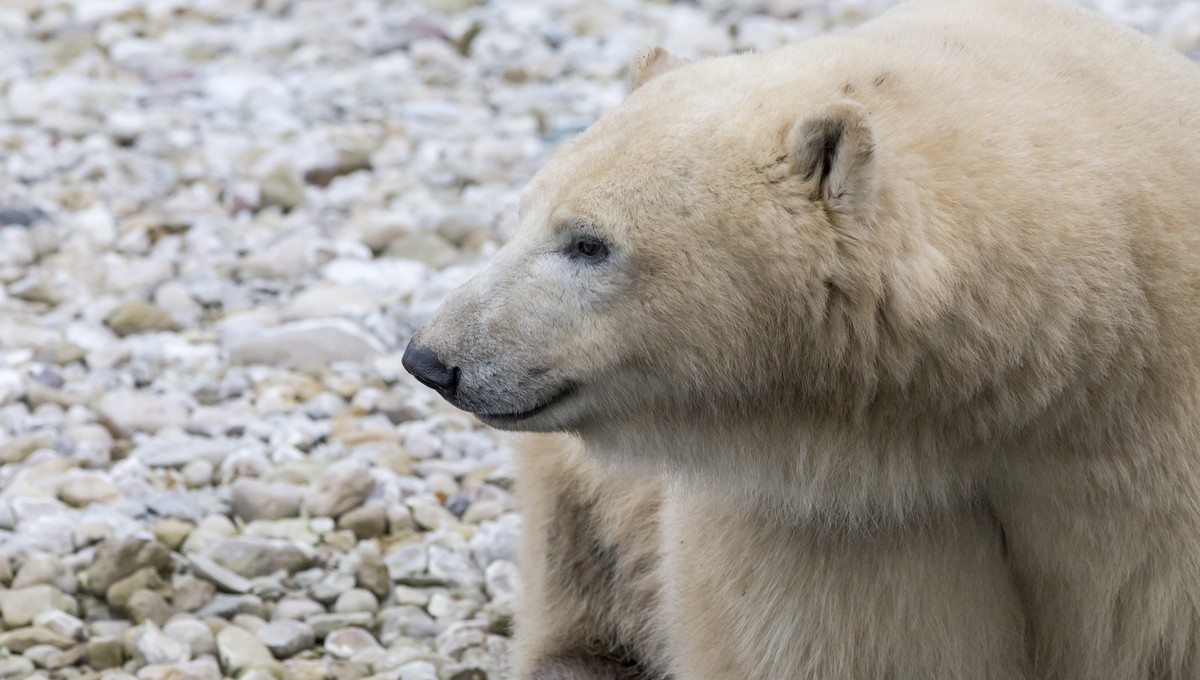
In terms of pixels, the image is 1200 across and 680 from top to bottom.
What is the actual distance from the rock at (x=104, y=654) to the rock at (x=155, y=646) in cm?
5

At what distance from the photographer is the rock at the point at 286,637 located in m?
4.32

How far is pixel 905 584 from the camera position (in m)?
3.18

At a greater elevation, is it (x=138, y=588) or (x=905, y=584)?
(x=905, y=584)

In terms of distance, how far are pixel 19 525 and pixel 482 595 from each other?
1364mm

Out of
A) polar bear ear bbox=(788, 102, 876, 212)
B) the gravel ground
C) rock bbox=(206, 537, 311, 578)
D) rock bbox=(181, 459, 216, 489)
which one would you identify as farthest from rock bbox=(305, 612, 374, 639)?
polar bear ear bbox=(788, 102, 876, 212)

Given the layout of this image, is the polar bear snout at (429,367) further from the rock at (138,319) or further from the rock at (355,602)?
the rock at (138,319)

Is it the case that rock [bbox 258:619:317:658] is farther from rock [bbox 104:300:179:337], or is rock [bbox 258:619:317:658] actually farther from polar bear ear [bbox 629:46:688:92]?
rock [bbox 104:300:179:337]

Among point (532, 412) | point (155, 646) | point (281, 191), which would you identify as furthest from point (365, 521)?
point (281, 191)

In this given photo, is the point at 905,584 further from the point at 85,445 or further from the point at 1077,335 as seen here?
the point at 85,445

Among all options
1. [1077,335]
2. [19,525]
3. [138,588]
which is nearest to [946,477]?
[1077,335]

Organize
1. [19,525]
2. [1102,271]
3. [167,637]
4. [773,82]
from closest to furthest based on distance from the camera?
1. [1102,271]
2. [773,82]
3. [167,637]
4. [19,525]

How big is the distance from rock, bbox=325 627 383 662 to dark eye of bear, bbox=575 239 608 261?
1.76 meters

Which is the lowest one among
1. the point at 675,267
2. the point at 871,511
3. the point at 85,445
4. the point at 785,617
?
the point at 85,445

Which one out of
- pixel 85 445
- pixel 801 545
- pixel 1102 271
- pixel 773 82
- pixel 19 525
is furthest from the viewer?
pixel 85 445
